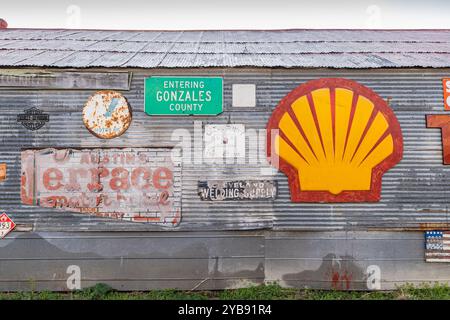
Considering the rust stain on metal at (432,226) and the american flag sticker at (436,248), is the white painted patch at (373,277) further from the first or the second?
the rust stain on metal at (432,226)

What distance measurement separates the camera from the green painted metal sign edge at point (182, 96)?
553cm

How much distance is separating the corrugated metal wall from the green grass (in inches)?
40.9

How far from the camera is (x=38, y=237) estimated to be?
543cm

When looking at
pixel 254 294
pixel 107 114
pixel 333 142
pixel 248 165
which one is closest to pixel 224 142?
pixel 248 165

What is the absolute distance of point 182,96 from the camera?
553 cm

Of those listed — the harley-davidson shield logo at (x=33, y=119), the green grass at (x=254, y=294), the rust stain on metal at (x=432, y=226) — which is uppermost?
the harley-davidson shield logo at (x=33, y=119)

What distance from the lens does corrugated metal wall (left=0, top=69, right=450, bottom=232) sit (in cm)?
546

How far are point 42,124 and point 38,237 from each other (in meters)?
1.93

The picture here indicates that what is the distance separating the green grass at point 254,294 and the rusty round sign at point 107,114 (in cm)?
260

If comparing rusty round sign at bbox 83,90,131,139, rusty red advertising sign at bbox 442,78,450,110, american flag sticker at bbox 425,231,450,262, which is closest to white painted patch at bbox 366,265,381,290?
american flag sticker at bbox 425,231,450,262

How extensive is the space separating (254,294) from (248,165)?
213cm

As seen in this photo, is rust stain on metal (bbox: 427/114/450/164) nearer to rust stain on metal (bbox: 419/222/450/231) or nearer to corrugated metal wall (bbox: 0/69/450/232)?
corrugated metal wall (bbox: 0/69/450/232)

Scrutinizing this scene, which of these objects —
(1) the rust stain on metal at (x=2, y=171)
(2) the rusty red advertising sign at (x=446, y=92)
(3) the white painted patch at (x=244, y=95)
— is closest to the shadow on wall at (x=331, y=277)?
(3) the white painted patch at (x=244, y=95)
